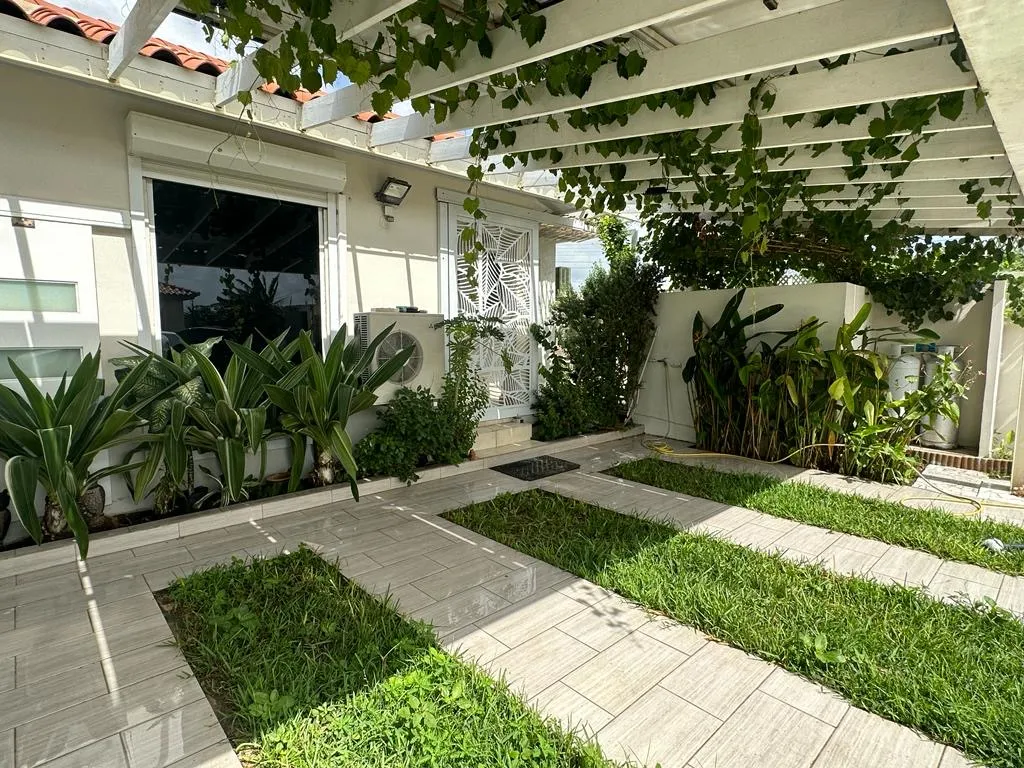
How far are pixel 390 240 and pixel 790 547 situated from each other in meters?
4.44

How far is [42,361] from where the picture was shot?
3361 millimetres

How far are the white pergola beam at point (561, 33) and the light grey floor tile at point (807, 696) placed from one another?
2.69 meters

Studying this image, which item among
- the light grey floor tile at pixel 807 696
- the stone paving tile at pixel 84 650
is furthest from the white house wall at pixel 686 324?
the stone paving tile at pixel 84 650

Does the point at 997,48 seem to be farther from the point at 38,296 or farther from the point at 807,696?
the point at 38,296

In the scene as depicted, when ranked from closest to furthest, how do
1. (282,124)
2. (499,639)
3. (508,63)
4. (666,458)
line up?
(499,639) → (508,63) → (282,124) → (666,458)

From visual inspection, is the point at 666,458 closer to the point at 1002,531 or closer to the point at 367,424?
the point at 1002,531

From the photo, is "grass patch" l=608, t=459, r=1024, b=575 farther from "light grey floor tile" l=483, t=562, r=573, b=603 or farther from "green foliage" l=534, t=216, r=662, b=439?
"light grey floor tile" l=483, t=562, r=573, b=603

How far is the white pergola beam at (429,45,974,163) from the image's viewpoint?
255 cm

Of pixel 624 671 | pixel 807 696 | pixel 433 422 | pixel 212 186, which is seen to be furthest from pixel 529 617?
pixel 212 186

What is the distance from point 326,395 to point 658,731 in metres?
3.19

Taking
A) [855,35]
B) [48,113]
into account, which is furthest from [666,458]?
[48,113]

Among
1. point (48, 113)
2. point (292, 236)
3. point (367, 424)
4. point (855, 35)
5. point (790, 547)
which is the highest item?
point (48, 113)

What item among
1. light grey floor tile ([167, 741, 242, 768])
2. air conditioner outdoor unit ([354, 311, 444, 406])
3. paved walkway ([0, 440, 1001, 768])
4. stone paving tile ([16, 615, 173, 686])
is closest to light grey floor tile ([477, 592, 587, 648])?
paved walkway ([0, 440, 1001, 768])

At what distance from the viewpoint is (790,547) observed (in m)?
3.48
